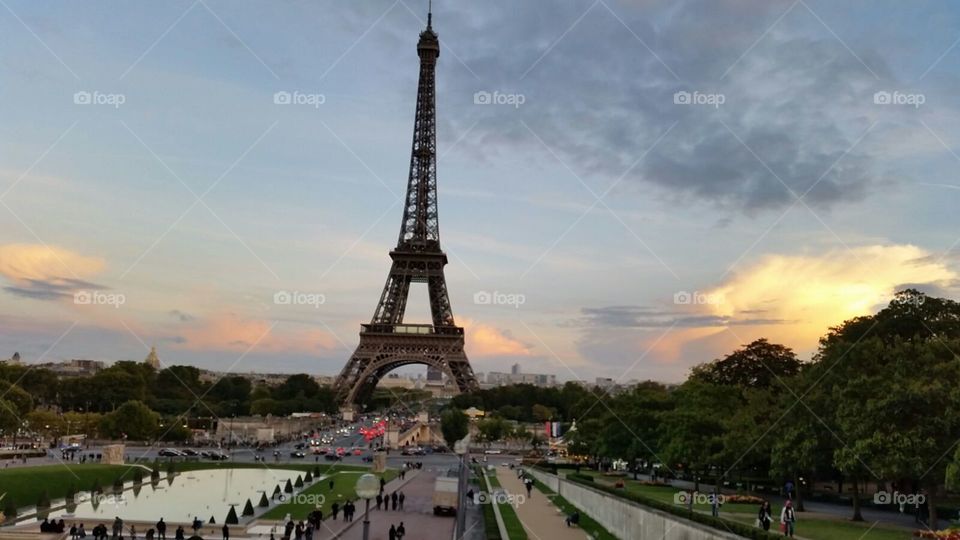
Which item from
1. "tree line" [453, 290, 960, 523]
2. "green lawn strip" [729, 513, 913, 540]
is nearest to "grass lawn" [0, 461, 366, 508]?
"tree line" [453, 290, 960, 523]

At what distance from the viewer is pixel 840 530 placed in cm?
2330

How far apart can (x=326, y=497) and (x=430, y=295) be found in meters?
58.8

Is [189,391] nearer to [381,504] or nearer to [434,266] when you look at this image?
[434,266]

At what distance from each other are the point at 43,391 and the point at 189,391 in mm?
24120

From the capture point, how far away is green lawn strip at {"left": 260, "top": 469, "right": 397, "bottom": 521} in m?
37.2

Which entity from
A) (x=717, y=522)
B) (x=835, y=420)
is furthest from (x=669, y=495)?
(x=717, y=522)

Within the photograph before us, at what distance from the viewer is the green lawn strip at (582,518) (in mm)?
29792

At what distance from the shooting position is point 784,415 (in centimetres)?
3238

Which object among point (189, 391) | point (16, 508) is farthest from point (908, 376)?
point (189, 391)

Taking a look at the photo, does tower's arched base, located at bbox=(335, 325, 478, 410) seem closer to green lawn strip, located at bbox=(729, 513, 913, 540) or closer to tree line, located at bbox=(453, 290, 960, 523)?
tree line, located at bbox=(453, 290, 960, 523)

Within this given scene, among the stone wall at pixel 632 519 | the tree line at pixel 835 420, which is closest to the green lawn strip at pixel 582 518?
the stone wall at pixel 632 519

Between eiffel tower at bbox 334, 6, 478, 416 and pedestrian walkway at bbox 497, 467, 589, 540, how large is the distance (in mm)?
48991

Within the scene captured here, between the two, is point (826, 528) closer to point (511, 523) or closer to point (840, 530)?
point (840, 530)

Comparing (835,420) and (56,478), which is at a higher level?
(835,420)
